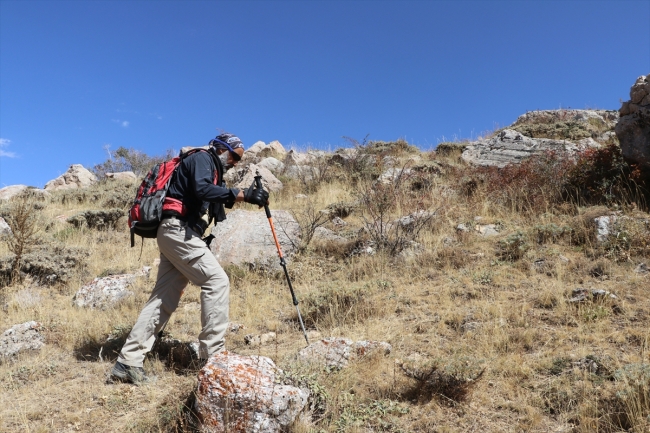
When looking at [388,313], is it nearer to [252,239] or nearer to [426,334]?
[426,334]

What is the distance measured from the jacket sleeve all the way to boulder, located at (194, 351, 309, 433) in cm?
146

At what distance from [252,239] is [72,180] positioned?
11738 mm

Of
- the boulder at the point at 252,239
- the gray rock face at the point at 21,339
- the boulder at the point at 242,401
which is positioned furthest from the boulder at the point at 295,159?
the boulder at the point at 242,401

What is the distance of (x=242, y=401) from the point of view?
2826 millimetres

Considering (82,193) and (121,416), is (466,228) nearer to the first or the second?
(121,416)

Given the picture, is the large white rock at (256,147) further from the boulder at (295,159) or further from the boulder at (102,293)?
the boulder at (102,293)

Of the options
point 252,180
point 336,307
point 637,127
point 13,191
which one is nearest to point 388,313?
point 336,307

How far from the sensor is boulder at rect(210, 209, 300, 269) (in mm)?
7078

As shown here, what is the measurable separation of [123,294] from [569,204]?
23.7 feet

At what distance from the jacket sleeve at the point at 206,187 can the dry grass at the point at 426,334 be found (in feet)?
4.85

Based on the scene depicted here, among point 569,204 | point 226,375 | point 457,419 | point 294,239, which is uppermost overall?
point 569,204

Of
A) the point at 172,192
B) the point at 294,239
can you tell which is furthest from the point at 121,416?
the point at 294,239

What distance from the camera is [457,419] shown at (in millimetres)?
3262

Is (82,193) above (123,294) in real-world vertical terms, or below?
above
